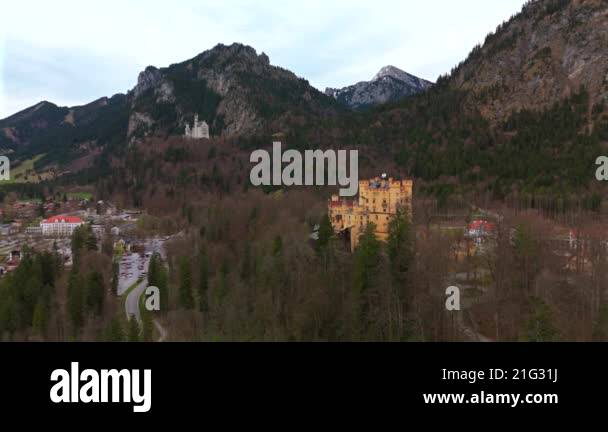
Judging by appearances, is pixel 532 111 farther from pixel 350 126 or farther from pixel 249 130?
pixel 249 130

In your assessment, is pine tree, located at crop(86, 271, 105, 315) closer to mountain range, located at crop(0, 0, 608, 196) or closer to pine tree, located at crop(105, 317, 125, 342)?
pine tree, located at crop(105, 317, 125, 342)

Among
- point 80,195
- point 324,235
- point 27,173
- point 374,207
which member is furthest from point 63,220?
point 27,173

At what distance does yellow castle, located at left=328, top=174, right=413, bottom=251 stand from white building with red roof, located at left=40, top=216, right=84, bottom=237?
144 feet

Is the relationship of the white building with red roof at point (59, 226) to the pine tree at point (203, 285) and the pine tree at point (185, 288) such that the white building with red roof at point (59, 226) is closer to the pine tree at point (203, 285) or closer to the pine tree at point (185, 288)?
the pine tree at point (203, 285)

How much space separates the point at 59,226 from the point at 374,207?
1936 inches

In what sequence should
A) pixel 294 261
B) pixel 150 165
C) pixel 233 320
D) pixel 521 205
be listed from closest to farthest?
pixel 233 320
pixel 294 261
pixel 521 205
pixel 150 165

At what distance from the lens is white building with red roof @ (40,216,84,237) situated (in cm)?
6216

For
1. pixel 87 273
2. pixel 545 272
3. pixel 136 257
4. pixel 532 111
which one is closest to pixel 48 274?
pixel 87 273

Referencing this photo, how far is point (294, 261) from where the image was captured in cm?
2562

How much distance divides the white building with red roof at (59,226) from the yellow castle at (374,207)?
43988 millimetres

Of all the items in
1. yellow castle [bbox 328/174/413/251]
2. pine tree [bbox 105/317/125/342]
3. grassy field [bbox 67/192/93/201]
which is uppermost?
grassy field [bbox 67/192/93/201]

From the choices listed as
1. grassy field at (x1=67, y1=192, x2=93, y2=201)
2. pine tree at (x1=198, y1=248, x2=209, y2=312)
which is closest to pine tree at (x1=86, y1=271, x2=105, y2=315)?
pine tree at (x1=198, y1=248, x2=209, y2=312)

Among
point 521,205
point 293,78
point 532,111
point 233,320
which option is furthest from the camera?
point 293,78

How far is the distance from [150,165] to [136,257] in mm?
59468
